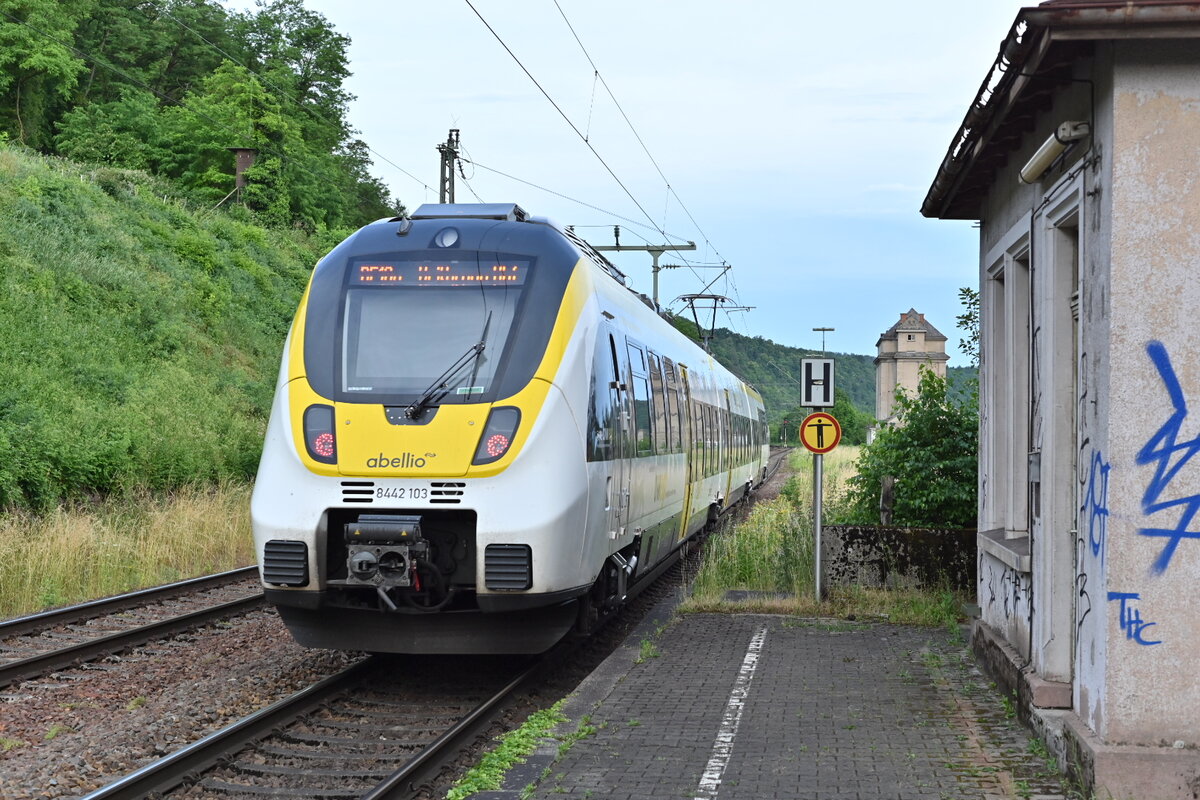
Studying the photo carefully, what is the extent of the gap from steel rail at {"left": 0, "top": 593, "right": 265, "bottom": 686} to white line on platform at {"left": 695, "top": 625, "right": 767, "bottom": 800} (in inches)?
196

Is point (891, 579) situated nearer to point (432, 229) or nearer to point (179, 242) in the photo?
point (432, 229)

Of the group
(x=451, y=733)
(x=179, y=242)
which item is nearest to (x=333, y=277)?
(x=451, y=733)

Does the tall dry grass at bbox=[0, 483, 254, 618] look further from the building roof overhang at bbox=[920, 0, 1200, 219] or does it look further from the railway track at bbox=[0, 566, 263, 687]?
the building roof overhang at bbox=[920, 0, 1200, 219]

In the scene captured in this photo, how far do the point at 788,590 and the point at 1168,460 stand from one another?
26.5ft

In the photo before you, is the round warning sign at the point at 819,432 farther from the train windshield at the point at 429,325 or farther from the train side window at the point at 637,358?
the train windshield at the point at 429,325

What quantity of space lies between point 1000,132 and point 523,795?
527 cm

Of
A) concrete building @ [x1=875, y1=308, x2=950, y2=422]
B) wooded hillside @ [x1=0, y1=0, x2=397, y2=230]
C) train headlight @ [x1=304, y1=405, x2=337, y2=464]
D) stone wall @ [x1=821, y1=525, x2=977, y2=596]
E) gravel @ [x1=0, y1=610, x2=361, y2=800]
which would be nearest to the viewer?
gravel @ [x1=0, y1=610, x2=361, y2=800]

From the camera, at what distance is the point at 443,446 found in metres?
8.48

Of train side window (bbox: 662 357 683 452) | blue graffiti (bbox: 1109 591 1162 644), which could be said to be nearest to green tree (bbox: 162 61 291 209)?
train side window (bbox: 662 357 683 452)

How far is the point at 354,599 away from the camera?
8727 millimetres

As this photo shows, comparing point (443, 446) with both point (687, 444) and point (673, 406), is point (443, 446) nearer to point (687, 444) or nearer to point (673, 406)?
point (673, 406)

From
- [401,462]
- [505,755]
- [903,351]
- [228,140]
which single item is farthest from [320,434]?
[903,351]

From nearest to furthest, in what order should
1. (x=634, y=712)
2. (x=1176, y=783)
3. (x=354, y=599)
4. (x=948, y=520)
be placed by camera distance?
(x=1176, y=783) → (x=634, y=712) → (x=354, y=599) → (x=948, y=520)

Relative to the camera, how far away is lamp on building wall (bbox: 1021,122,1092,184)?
664 centimetres
